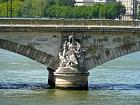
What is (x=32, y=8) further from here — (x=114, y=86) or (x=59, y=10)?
(x=114, y=86)

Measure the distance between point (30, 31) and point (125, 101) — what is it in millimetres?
8777

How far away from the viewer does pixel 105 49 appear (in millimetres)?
52656

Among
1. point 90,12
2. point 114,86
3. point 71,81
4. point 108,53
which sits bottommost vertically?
point 114,86

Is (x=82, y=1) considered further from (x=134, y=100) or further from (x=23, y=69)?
(x=134, y=100)

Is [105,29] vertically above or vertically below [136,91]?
above

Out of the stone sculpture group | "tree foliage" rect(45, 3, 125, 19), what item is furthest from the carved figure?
"tree foliage" rect(45, 3, 125, 19)

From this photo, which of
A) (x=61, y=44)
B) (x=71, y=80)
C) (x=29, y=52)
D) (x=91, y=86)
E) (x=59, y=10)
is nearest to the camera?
(x=71, y=80)

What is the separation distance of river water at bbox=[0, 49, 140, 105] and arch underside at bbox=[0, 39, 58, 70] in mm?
1856

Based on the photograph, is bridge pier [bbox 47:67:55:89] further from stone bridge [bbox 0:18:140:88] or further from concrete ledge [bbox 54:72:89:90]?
A: concrete ledge [bbox 54:72:89:90]

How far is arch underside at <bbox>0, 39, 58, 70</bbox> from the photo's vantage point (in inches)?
2018

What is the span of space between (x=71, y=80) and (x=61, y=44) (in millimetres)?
2696

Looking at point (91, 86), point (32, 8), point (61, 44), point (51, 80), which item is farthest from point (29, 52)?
point (32, 8)

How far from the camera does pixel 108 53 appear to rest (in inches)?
2071

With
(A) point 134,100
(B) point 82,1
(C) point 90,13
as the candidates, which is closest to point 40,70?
(A) point 134,100
